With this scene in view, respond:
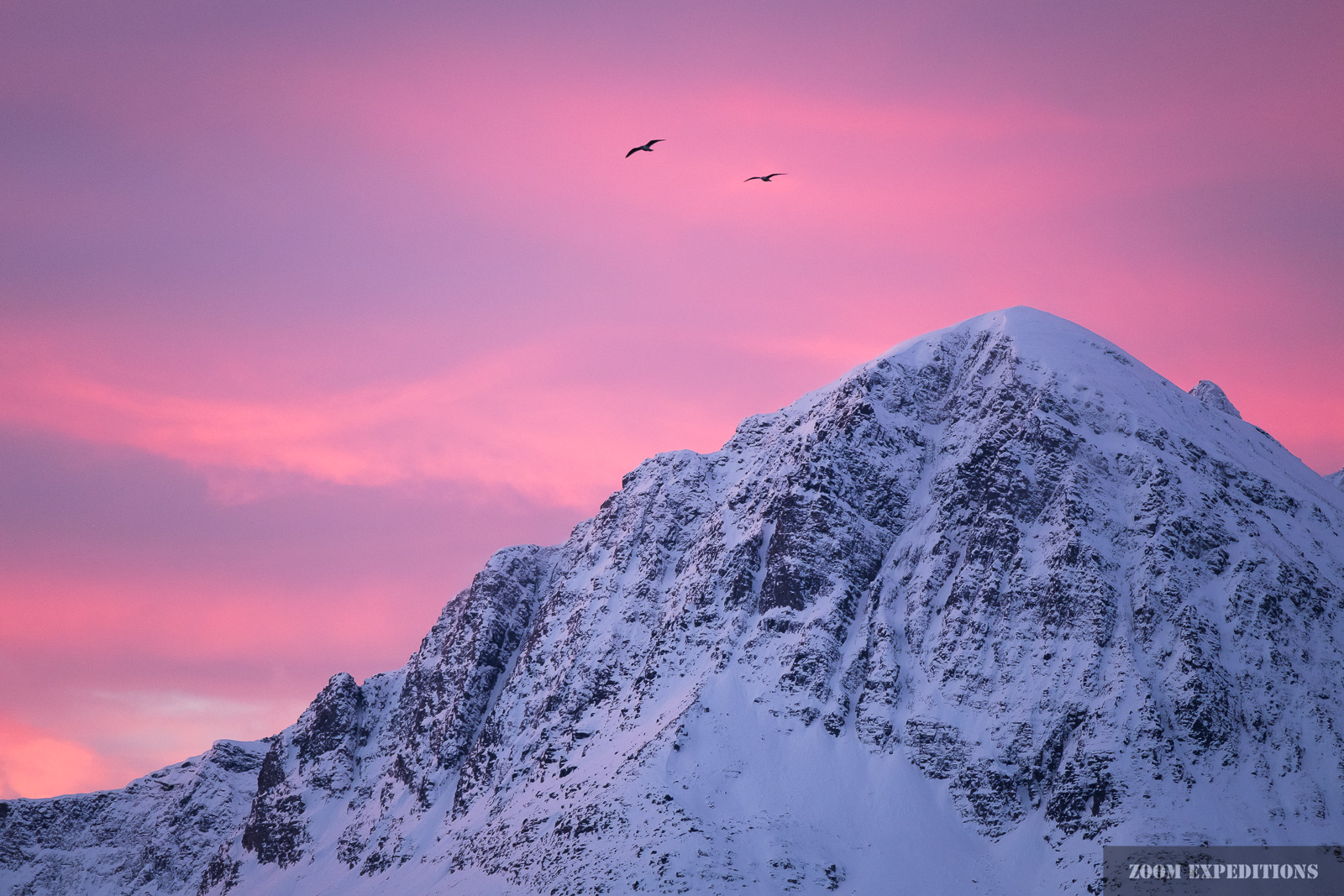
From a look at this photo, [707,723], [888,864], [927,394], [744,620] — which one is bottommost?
[888,864]

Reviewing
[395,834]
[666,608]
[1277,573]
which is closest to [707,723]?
[666,608]

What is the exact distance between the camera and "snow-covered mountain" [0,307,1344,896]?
14075cm

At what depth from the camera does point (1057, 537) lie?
162 m

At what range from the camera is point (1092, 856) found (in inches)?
5231

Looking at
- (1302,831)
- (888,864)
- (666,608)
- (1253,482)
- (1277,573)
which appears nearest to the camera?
(1302,831)

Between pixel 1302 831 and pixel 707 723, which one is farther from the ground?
pixel 707 723

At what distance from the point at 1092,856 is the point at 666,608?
2928 inches

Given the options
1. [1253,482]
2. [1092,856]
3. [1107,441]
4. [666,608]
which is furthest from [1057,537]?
[666,608]

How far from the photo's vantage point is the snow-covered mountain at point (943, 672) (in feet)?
462

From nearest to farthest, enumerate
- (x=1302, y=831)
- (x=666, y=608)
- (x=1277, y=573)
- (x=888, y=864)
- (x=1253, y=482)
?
(x=1302, y=831)
(x=888, y=864)
(x=1277, y=573)
(x=1253, y=482)
(x=666, y=608)

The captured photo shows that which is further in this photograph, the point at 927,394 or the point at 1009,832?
the point at 927,394

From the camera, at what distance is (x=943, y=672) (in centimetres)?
15800

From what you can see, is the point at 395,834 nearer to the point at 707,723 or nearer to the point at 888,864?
the point at 707,723

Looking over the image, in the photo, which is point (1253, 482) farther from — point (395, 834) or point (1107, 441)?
point (395, 834)
